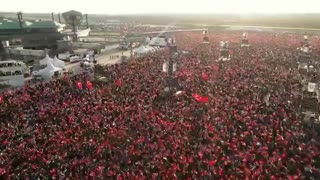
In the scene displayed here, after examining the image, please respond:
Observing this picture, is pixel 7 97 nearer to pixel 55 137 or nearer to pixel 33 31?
pixel 55 137

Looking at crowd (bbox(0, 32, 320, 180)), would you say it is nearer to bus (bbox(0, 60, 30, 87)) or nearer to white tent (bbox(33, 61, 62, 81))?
white tent (bbox(33, 61, 62, 81))

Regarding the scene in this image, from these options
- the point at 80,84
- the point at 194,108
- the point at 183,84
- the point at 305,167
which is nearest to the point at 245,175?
the point at 305,167

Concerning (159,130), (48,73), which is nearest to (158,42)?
(48,73)

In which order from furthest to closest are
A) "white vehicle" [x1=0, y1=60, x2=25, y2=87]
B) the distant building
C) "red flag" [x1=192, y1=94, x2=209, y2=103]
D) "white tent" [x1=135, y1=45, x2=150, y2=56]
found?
1. the distant building
2. "white tent" [x1=135, y1=45, x2=150, y2=56]
3. "white vehicle" [x1=0, y1=60, x2=25, y2=87]
4. "red flag" [x1=192, y1=94, x2=209, y2=103]

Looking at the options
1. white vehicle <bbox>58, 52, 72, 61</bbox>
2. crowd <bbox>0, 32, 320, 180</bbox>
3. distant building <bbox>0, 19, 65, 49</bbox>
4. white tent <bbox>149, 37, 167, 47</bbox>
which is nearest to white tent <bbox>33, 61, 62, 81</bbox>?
crowd <bbox>0, 32, 320, 180</bbox>

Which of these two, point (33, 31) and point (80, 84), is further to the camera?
point (33, 31)
